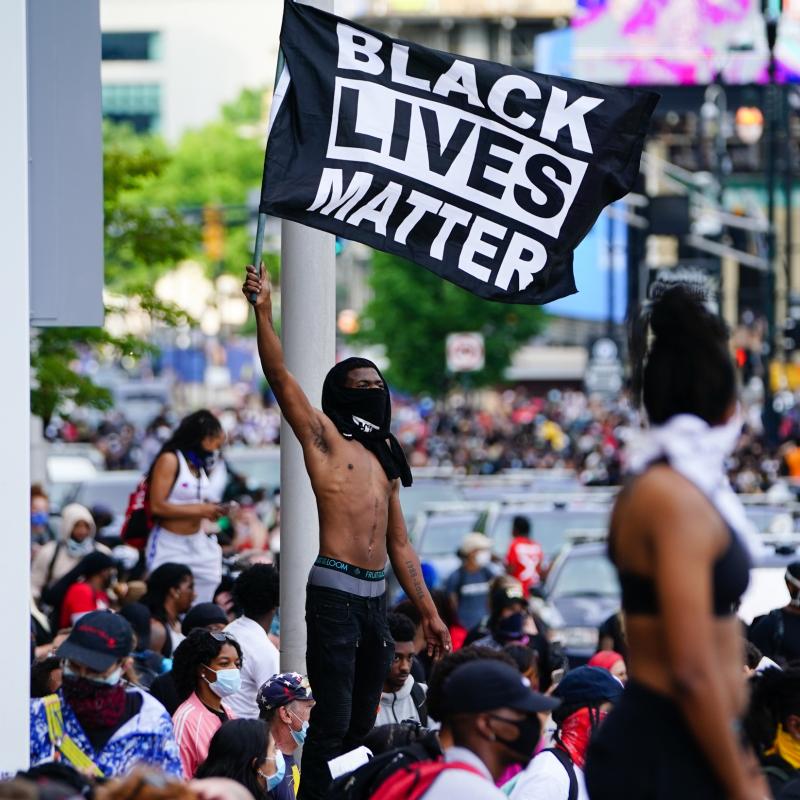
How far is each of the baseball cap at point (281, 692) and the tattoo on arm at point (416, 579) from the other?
63cm

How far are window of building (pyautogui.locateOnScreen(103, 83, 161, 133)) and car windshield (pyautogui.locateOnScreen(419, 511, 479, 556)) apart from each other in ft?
468

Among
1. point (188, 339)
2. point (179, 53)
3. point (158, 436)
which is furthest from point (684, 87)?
point (179, 53)

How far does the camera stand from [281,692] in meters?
7.37

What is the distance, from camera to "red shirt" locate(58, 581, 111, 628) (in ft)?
38.7

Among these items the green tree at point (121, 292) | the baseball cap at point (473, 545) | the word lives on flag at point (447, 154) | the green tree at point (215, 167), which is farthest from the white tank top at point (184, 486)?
the green tree at point (215, 167)

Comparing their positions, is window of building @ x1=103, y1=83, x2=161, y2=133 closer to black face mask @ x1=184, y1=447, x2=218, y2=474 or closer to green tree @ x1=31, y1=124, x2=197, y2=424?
green tree @ x1=31, y1=124, x2=197, y2=424

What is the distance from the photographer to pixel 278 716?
24.4 feet

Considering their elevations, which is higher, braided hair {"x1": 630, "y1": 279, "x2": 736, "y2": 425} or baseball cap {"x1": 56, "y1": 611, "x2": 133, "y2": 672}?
braided hair {"x1": 630, "y1": 279, "x2": 736, "y2": 425}

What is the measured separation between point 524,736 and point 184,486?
20.8 ft

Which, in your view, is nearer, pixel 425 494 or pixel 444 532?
pixel 444 532

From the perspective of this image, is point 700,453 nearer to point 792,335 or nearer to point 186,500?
point 186,500

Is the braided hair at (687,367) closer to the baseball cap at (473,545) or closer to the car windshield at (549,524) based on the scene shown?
the baseball cap at (473,545)

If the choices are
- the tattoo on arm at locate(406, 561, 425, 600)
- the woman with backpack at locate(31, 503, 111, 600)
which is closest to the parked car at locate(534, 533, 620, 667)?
the woman with backpack at locate(31, 503, 111, 600)

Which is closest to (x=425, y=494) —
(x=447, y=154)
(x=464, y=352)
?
(x=447, y=154)
